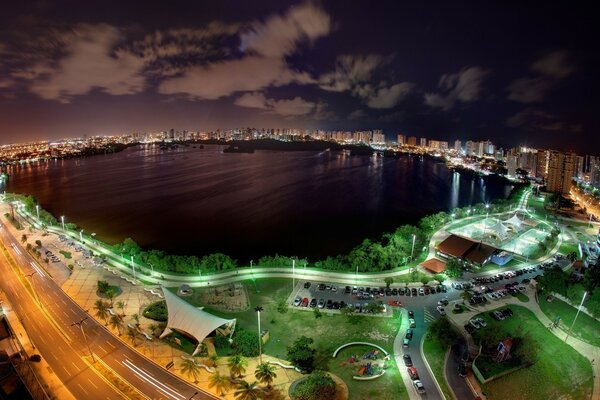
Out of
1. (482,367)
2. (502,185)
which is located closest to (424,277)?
(482,367)

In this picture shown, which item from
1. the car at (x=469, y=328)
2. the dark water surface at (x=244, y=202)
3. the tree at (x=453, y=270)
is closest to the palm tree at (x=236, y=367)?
the car at (x=469, y=328)

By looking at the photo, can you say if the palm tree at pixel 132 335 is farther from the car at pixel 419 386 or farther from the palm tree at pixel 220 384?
the car at pixel 419 386

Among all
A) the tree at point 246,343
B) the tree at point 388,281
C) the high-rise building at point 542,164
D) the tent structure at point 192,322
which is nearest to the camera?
the tree at point 246,343

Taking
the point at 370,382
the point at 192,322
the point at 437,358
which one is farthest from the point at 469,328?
the point at 192,322

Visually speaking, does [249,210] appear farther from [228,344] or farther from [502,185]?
[502,185]

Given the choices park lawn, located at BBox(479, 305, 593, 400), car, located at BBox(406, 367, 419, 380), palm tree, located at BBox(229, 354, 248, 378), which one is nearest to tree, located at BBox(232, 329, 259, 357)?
palm tree, located at BBox(229, 354, 248, 378)

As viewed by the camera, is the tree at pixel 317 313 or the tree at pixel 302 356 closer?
the tree at pixel 302 356

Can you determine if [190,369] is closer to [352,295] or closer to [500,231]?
[352,295]
